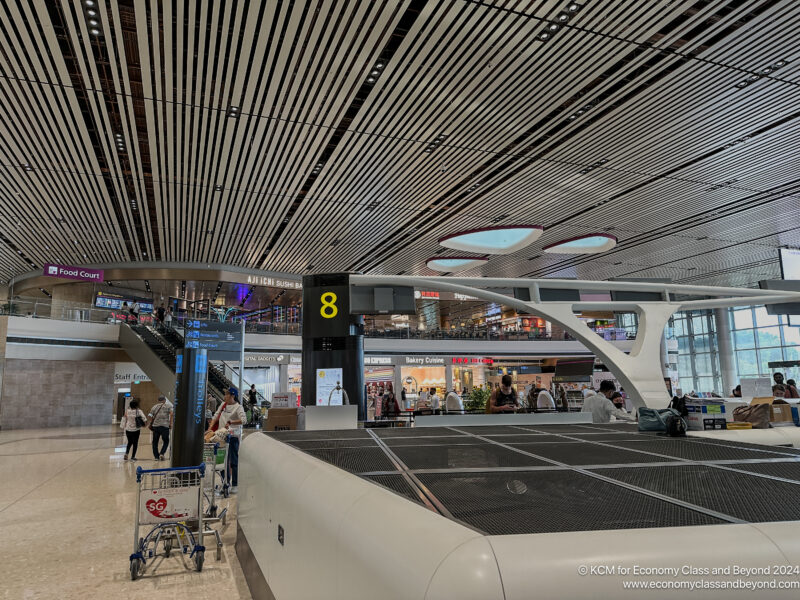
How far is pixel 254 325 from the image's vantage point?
2259 cm

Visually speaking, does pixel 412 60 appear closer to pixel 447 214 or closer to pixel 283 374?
pixel 447 214

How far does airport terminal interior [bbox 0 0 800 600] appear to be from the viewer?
54.1 inches

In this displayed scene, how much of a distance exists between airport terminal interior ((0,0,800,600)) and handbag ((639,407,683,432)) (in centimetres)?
4

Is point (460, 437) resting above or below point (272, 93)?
below

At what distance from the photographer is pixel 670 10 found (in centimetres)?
641

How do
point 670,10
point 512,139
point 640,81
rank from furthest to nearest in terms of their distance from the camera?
point 512,139 → point 640,81 → point 670,10

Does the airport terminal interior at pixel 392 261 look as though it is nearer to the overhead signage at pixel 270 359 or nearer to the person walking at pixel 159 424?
the person walking at pixel 159 424

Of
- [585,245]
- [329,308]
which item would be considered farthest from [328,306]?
[585,245]

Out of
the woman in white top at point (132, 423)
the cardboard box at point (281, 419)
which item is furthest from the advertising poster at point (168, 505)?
the woman in white top at point (132, 423)

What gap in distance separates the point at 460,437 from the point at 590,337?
353cm

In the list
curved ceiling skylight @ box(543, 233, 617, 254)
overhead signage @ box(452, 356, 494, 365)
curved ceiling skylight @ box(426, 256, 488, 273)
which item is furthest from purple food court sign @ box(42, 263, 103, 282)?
overhead signage @ box(452, 356, 494, 365)

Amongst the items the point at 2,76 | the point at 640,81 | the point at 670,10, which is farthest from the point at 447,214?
the point at 2,76

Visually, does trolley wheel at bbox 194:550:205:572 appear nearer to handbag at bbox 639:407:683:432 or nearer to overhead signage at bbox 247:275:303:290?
handbag at bbox 639:407:683:432

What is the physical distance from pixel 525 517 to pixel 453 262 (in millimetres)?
17027
